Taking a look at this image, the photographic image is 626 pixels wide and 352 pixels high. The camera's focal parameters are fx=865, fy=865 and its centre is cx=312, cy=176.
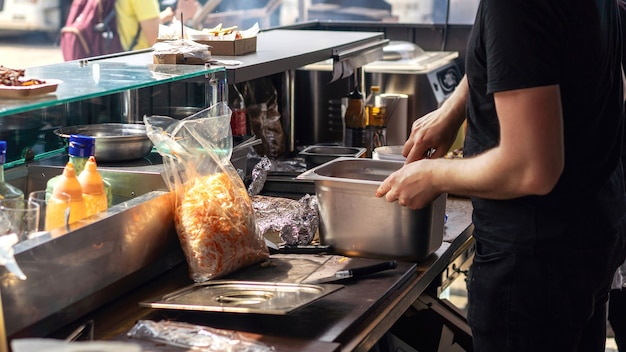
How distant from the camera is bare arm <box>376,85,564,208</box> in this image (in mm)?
1417

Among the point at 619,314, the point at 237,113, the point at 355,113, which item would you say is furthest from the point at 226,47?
the point at 619,314

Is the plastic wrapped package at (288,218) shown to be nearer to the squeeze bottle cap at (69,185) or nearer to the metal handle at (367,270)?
the metal handle at (367,270)

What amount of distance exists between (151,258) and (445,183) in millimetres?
599

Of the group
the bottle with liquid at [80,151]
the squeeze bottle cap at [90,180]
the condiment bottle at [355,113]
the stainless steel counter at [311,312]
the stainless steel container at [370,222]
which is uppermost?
the bottle with liquid at [80,151]

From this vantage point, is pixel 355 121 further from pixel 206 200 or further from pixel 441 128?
pixel 206 200

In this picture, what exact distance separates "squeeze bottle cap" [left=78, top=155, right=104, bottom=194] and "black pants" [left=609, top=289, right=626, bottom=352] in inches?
69.9

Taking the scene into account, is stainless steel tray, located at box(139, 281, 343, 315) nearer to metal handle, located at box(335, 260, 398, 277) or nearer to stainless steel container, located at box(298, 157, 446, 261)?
metal handle, located at box(335, 260, 398, 277)

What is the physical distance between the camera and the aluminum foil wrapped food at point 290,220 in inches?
79.8

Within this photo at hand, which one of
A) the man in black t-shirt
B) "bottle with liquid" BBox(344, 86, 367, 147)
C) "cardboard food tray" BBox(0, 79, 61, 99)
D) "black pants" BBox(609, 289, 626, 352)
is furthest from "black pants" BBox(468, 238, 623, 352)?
A: "bottle with liquid" BBox(344, 86, 367, 147)

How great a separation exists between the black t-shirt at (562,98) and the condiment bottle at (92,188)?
0.70 meters

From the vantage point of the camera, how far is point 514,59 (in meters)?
1.42

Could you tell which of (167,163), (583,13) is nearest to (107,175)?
(167,163)

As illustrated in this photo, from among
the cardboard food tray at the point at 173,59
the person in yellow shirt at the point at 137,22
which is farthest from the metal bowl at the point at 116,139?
the person in yellow shirt at the point at 137,22

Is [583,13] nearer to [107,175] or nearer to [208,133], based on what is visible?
[208,133]
